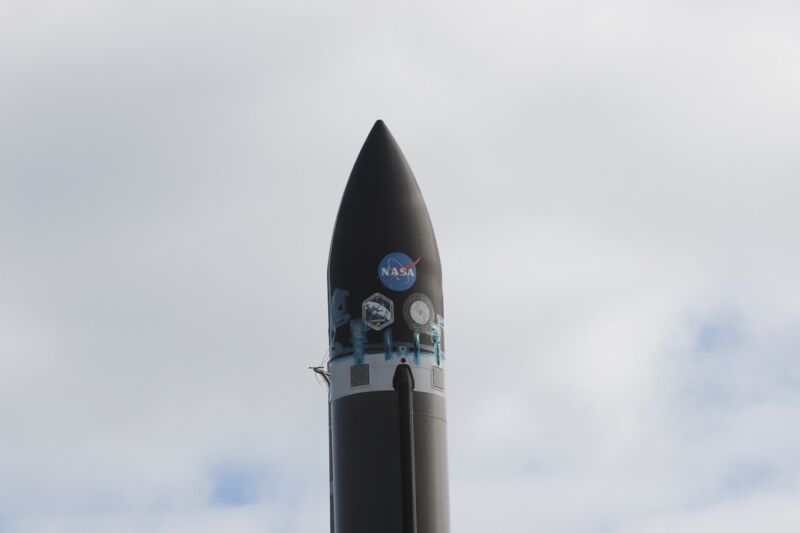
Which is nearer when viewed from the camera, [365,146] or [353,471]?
[353,471]

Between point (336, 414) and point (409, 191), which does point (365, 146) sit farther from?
point (336, 414)

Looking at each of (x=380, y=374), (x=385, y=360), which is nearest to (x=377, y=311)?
(x=385, y=360)

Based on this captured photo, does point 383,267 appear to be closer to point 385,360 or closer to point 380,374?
point 385,360

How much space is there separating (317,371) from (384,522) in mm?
8294

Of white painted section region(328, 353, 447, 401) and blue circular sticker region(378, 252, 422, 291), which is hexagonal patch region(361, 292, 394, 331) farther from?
white painted section region(328, 353, 447, 401)

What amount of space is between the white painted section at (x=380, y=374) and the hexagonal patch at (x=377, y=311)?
1071 mm

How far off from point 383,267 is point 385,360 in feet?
10.7

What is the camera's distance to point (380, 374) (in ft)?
212

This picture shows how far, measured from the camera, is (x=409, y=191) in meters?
67.6

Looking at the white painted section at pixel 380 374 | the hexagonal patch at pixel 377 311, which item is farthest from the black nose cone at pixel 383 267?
the white painted section at pixel 380 374


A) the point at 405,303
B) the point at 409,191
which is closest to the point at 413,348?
the point at 405,303

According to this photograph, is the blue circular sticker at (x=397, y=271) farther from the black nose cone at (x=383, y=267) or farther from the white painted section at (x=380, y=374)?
the white painted section at (x=380, y=374)

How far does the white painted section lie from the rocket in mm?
34

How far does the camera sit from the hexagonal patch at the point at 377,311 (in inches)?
2569
